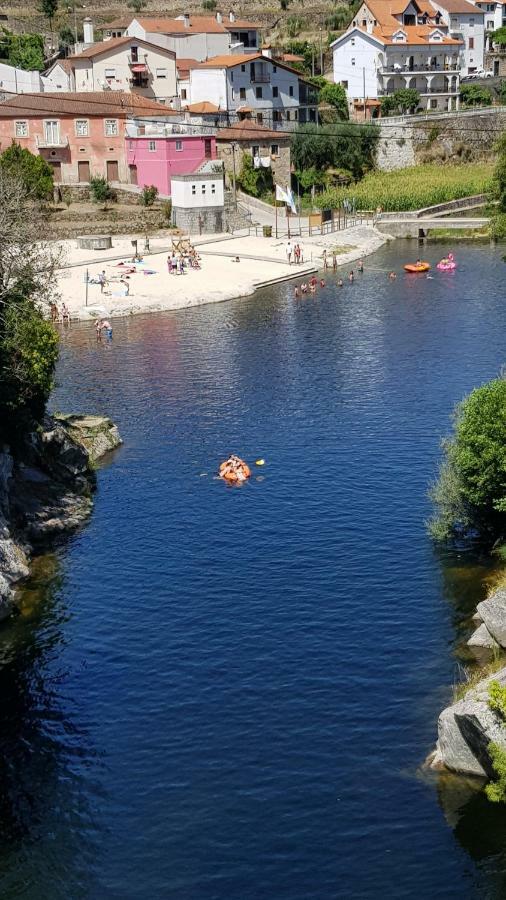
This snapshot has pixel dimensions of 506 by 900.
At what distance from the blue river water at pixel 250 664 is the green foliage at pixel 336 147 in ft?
224

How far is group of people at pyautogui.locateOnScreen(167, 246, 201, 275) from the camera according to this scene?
343 feet

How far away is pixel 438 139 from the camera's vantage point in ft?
489

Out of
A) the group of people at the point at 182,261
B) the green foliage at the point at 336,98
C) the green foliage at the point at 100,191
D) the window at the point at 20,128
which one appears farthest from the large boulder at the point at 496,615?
the green foliage at the point at 336,98

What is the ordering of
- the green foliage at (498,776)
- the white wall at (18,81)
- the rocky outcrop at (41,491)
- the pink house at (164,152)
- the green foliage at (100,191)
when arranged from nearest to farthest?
the green foliage at (498,776) < the rocky outcrop at (41,491) < the green foliage at (100,191) < the pink house at (164,152) < the white wall at (18,81)

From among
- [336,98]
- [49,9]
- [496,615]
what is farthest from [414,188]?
[496,615]

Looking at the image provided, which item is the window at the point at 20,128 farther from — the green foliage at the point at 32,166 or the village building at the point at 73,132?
the green foliage at the point at 32,166

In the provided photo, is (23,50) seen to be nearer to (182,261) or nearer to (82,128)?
(82,128)

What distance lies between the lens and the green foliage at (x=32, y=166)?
113875mm

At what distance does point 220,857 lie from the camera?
32.1 meters

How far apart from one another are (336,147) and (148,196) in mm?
28103

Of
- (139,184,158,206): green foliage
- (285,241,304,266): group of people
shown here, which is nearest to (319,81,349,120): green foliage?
(139,184,158,206): green foliage

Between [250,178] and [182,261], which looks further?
[250,178]

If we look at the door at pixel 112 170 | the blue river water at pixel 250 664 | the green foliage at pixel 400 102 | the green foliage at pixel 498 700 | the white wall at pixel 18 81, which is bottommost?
the blue river water at pixel 250 664

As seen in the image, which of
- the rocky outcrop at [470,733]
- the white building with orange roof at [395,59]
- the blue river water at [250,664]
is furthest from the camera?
the white building with orange roof at [395,59]
